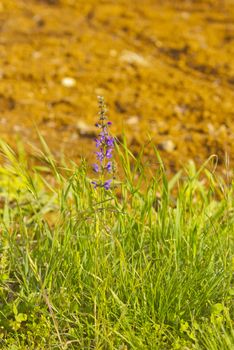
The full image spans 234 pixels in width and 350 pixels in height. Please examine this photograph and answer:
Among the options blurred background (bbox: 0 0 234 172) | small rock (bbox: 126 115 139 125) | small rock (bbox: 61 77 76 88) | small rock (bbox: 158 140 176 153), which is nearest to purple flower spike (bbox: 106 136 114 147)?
blurred background (bbox: 0 0 234 172)

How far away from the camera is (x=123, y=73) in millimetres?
6160

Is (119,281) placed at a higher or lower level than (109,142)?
lower

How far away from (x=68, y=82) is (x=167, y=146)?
123cm

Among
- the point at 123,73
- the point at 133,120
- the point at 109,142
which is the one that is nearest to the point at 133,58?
the point at 123,73

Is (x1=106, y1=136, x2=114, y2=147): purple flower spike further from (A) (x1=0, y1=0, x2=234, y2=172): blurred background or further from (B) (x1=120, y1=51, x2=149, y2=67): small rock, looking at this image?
(B) (x1=120, y1=51, x2=149, y2=67): small rock

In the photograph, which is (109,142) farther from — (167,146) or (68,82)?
(68,82)

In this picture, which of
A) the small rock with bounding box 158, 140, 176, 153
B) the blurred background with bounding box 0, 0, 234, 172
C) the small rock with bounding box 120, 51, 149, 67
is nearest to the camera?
the small rock with bounding box 158, 140, 176, 153

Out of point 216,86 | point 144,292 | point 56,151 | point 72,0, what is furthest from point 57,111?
point 144,292

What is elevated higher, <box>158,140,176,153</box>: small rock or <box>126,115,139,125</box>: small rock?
<box>126,115,139,125</box>: small rock

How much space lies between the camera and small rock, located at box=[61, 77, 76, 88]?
6.01 m

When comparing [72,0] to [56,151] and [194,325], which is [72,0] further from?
[194,325]

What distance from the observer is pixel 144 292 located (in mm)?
3096

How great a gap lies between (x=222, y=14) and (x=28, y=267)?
15.3 feet

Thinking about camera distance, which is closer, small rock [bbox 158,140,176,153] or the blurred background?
small rock [bbox 158,140,176,153]
